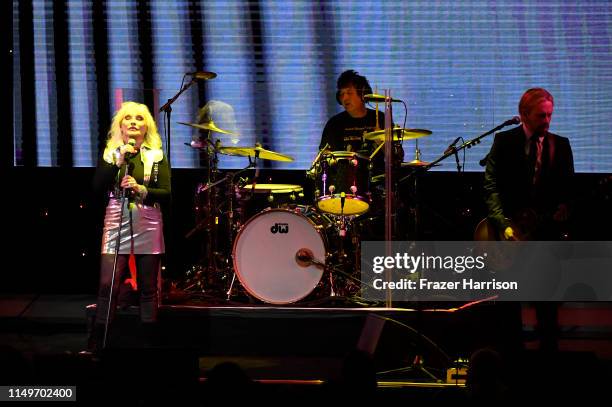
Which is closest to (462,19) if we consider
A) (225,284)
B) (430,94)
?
(430,94)

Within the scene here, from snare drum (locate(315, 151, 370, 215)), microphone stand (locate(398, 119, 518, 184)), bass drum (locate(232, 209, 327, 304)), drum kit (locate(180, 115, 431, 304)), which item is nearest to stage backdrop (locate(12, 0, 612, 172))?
drum kit (locate(180, 115, 431, 304))

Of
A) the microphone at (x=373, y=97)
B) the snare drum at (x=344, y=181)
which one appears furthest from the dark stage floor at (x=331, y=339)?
the microphone at (x=373, y=97)

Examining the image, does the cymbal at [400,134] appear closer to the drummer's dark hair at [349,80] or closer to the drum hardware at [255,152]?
the drum hardware at [255,152]

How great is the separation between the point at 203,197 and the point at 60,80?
2074 mm

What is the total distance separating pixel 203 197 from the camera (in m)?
7.93

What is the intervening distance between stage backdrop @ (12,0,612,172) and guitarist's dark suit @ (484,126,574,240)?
94.2 inches

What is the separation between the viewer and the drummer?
780 centimetres

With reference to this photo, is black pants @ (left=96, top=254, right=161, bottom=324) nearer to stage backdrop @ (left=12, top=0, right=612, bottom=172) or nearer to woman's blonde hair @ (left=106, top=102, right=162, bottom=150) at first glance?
woman's blonde hair @ (left=106, top=102, right=162, bottom=150)

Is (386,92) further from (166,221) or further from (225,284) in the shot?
(166,221)

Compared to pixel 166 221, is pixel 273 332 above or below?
below

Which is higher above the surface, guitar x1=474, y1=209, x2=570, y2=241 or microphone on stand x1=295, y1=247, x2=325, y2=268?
guitar x1=474, y1=209, x2=570, y2=241

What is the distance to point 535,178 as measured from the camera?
18.2 feet

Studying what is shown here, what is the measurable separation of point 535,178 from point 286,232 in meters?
2.40

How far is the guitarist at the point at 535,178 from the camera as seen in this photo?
215 inches
